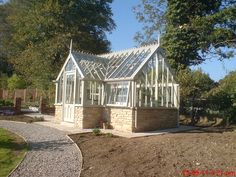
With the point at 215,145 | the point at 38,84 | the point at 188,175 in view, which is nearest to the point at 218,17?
the point at 215,145

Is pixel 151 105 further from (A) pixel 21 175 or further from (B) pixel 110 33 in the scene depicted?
(B) pixel 110 33

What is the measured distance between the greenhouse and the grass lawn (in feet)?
13.0

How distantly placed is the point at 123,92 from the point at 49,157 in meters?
6.39

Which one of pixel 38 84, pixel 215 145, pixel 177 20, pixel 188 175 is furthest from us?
pixel 38 84

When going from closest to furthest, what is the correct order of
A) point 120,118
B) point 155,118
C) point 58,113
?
1. point 120,118
2. point 155,118
3. point 58,113

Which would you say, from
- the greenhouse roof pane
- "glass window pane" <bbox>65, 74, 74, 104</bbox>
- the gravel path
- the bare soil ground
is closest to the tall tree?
"glass window pane" <bbox>65, 74, 74, 104</bbox>

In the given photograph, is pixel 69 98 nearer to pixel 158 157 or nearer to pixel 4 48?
pixel 158 157

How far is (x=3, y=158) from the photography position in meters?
9.73

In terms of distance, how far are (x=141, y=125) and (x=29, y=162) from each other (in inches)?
260

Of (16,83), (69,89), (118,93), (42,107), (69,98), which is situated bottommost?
(42,107)

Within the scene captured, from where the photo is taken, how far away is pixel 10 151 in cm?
1056

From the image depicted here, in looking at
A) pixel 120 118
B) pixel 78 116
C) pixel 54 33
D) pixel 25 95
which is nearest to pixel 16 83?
pixel 25 95

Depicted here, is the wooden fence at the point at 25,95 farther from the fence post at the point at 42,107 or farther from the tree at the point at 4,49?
the tree at the point at 4,49

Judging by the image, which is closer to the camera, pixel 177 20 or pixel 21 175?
pixel 21 175
